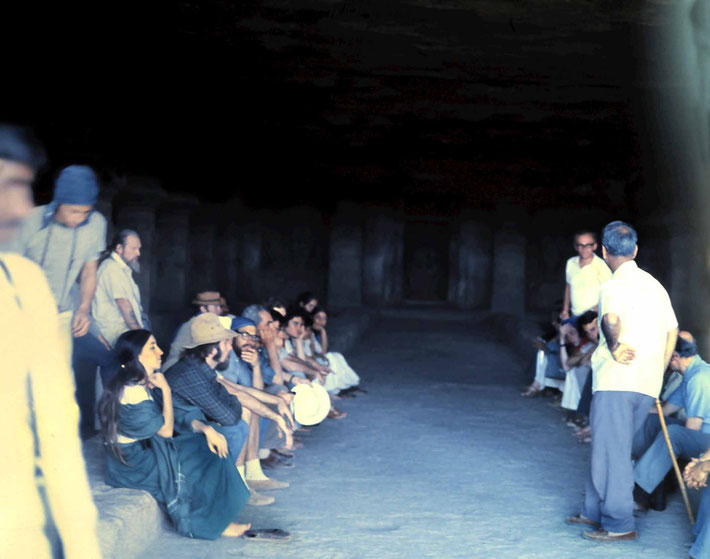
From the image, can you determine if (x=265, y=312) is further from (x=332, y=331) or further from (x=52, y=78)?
(x=332, y=331)

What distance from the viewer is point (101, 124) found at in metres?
9.02

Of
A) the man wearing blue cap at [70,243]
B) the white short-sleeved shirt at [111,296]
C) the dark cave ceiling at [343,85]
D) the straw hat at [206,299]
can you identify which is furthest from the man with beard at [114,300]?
the dark cave ceiling at [343,85]

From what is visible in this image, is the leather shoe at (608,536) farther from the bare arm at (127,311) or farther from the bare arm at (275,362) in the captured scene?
the bare arm at (127,311)

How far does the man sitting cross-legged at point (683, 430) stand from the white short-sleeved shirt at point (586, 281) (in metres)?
2.41

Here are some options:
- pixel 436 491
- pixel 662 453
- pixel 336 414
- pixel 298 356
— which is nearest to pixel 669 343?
pixel 662 453

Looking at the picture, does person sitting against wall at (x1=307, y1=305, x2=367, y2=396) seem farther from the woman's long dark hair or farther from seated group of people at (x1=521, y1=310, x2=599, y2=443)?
the woman's long dark hair

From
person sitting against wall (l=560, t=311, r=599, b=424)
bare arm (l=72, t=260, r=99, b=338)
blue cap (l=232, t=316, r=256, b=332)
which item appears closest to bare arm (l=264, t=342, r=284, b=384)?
blue cap (l=232, t=316, r=256, b=332)

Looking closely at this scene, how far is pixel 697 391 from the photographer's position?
434 centimetres

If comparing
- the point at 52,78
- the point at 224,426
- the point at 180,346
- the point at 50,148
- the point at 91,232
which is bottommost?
the point at 224,426

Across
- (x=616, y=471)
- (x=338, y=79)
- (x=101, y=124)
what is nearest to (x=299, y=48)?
(x=338, y=79)

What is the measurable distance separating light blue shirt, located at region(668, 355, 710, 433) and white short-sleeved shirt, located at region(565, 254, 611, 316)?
2.58m

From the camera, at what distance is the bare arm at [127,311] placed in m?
5.16

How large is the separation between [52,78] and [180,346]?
4.39 m

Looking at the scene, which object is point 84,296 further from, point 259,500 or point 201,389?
point 259,500
